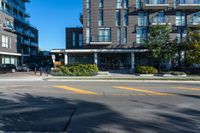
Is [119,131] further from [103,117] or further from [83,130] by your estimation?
[103,117]

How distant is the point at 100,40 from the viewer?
4762cm

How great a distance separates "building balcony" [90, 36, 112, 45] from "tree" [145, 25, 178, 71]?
379 inches

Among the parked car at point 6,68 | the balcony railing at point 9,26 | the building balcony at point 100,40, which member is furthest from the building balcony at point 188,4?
the balcony railing at point 9,26

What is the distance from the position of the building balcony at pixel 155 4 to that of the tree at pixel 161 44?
8149 millimetres

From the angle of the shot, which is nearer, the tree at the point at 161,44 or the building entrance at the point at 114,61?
the tree at the point at 161,44

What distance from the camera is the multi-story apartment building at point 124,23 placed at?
47.3 metres

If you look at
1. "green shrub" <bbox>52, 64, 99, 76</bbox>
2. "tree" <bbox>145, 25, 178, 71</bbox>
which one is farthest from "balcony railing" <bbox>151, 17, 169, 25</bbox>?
"green shrub" <bbox>52, 64, 99, 76</bbox>

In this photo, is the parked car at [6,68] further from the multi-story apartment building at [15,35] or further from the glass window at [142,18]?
the glass window at [142,18]

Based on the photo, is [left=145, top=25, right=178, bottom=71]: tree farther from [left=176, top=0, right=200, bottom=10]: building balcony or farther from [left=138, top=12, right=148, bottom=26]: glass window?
[left=176, top=0, right=200, bottom=10]: building balcony

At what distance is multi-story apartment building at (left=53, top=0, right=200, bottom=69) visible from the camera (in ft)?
155

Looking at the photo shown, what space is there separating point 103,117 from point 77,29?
46.1 meters

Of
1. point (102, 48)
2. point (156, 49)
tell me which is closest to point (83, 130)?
point (156, 49)

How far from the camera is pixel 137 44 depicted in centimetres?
4759

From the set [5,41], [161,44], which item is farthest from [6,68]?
[161,44]
